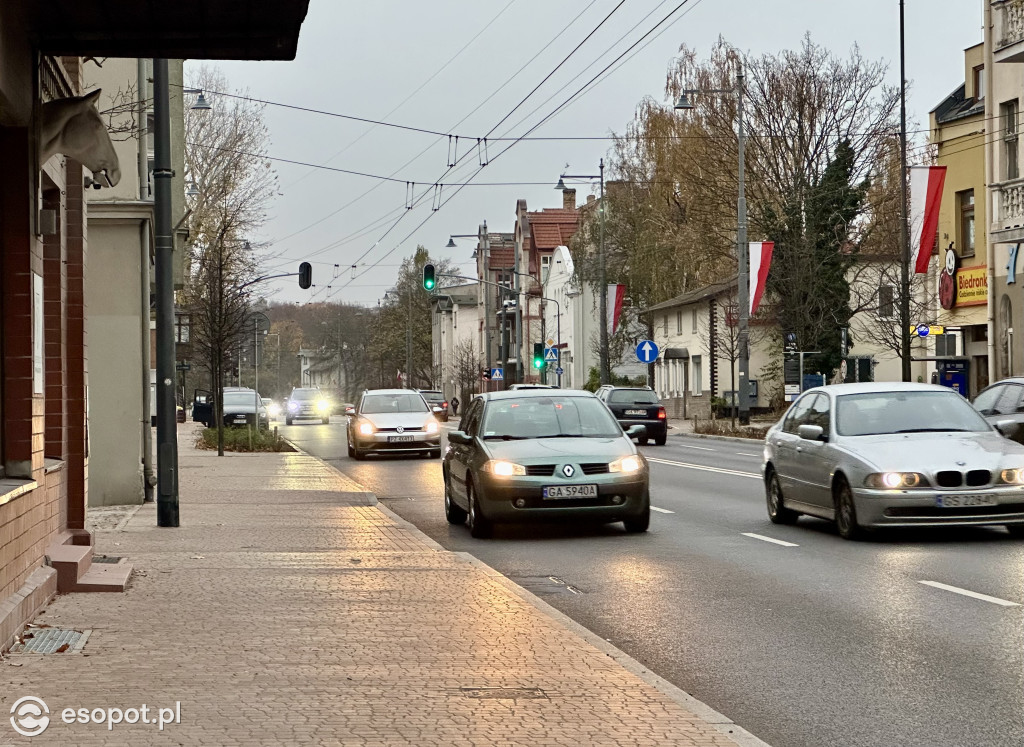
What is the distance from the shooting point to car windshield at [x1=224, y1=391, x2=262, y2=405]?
52.8 meters

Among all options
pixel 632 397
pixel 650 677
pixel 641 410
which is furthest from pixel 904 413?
pixel 632 397

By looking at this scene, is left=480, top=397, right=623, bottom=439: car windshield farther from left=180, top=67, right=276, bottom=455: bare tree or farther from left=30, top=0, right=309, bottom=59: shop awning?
left=180, top=67, right=276, bottom=455: bare tree

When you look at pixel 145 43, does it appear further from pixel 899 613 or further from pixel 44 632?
pixel 899 613

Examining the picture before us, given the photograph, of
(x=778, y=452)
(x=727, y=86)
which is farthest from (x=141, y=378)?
(x=727, y=86)

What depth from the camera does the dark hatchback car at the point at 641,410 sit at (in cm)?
3928

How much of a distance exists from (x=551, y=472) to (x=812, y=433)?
8.44 ft

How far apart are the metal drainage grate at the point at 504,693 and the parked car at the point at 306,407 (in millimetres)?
65925

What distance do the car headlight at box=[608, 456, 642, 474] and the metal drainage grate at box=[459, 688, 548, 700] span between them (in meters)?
8.52

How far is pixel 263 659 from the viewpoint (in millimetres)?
7555

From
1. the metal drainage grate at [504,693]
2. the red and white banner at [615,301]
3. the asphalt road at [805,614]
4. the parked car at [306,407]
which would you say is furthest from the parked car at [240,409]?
the metal drainage grate at [504,693]

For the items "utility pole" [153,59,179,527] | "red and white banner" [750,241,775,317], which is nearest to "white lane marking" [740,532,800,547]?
"utility pole" [153,59,179,527]

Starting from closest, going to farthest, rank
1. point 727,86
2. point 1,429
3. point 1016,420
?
point 1,429 → point 1016,420 → point 727,86

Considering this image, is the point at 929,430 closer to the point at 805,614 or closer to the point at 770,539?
the point at 770,539

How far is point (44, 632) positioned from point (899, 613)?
5.12 metres
